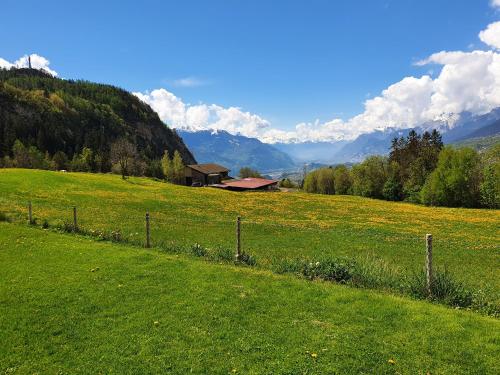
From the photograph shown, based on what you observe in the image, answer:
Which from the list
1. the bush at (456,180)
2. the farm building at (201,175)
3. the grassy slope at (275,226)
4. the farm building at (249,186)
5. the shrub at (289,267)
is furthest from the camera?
the farm building at (201,175)

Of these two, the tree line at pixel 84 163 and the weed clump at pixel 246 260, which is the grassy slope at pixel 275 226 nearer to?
the weed clump at pixel 246 260

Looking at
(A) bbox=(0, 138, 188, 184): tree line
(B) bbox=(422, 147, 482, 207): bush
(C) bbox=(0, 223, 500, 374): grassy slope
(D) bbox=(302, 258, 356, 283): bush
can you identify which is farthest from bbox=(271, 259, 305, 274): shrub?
(A) bbox=(0, 138, 188, 184): tree line

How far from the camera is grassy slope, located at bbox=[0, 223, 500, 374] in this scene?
29.8 ft

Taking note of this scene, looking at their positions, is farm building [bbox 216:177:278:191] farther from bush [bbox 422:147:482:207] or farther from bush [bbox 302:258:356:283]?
bush [bbox 302:258:356:283]

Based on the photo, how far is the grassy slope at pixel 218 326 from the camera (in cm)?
907

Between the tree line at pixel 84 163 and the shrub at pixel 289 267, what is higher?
the tree line at pixel 84 163

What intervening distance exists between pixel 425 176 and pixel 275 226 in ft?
268

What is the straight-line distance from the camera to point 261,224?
130 ft

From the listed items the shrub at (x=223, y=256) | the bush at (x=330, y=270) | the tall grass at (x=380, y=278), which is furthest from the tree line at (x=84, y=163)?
the bush at (x=330, y=270)

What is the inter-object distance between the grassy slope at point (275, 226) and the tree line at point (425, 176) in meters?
39.5

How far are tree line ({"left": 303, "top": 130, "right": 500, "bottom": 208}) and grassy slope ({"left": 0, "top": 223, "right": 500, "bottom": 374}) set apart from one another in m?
89.0

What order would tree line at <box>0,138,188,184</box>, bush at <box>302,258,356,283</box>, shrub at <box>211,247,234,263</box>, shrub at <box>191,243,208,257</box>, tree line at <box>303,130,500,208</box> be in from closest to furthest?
1. bush at <box>302,258,356,283</box>
2. shrub at <box>211,247,234,263</box>
3. shrub at <box>191,243,208,257</box>
4. tree line at <box>303,130,500,208</box>
5. tree line at <box>0,138,188,184</box>

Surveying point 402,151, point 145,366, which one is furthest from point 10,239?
point 402,151

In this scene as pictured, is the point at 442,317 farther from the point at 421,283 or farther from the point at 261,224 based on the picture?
the point at 261,224
